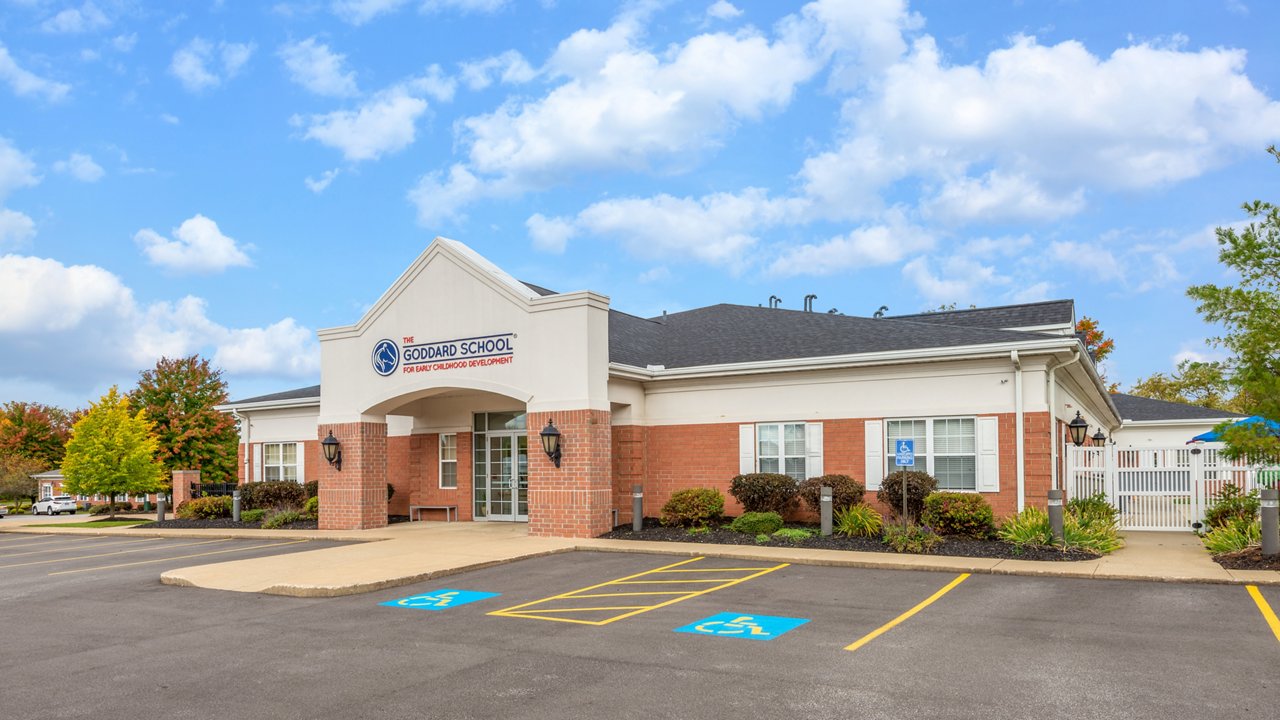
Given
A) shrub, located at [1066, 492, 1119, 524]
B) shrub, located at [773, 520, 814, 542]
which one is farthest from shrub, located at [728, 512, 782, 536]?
shrub, located at [1066, 492, 1119, 524]

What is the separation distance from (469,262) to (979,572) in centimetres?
1244

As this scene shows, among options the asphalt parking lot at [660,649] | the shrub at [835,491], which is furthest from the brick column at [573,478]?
the asphalt parking lot at [660,649]

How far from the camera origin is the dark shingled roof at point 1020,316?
923 inches

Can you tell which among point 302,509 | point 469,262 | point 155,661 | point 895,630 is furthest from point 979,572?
point 302,509

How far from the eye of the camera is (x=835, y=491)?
17.8m

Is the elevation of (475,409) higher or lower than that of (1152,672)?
higher

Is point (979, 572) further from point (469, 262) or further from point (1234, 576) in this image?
point (469, 262)

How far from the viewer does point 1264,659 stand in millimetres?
8125

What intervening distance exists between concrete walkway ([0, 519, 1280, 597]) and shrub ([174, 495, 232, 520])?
10515 mm

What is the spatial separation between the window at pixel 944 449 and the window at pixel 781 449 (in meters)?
1.90

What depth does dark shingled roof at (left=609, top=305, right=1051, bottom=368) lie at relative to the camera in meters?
18.8

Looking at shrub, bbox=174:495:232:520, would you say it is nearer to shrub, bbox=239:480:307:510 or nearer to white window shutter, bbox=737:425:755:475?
shrub, bbox=239:480:307:510

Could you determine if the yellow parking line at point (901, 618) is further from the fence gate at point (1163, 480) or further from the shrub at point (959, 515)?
the fence gate at point (1163, 480)

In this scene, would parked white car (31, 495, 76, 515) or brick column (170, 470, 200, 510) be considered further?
parked white car (31, 495, 76, 515)
